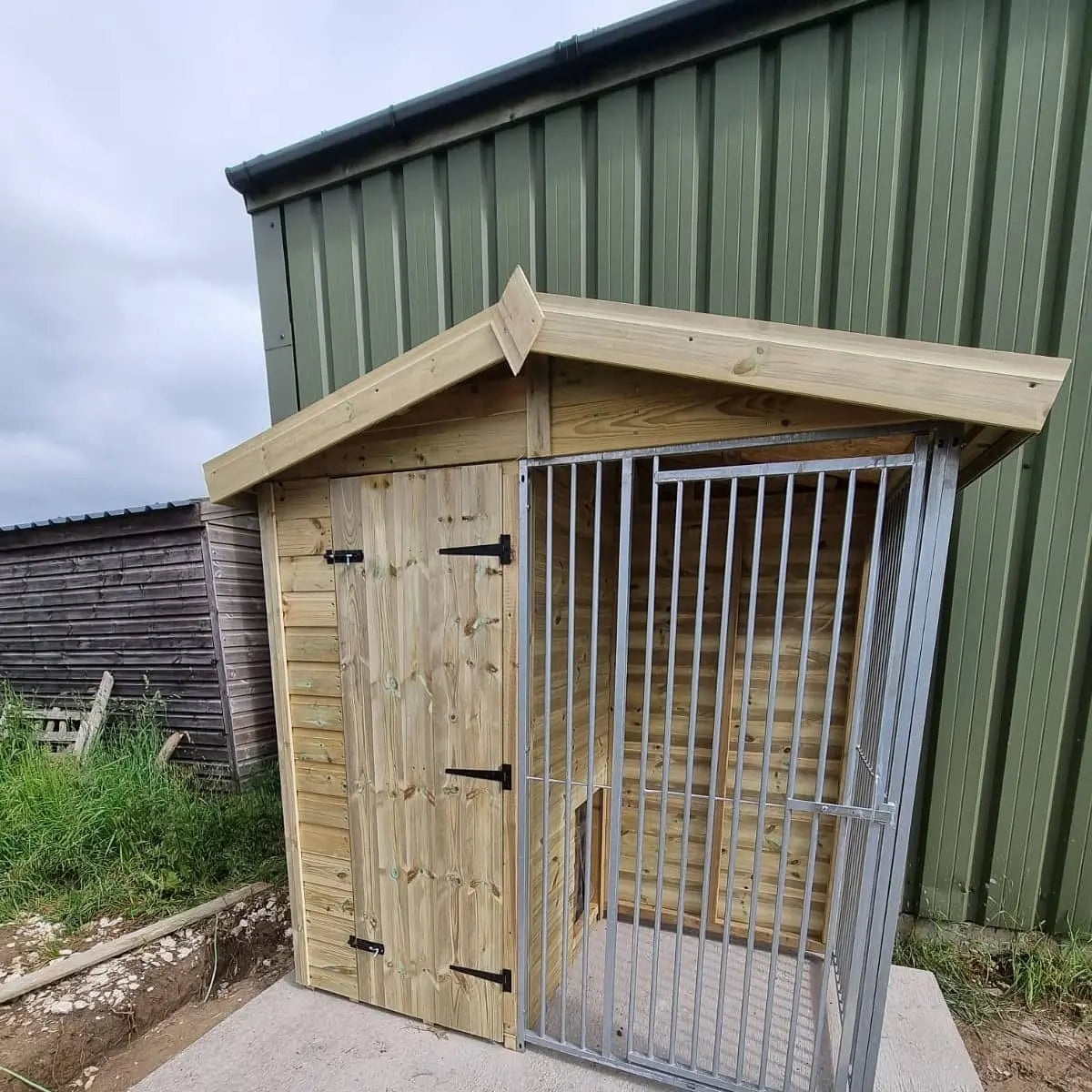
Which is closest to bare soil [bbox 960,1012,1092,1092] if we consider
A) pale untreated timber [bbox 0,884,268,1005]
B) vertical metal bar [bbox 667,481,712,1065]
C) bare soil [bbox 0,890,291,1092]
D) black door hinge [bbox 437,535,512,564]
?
vertical metal bar [bbox 667,481,712,1065]

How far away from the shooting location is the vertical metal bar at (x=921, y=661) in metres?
→ 1.35

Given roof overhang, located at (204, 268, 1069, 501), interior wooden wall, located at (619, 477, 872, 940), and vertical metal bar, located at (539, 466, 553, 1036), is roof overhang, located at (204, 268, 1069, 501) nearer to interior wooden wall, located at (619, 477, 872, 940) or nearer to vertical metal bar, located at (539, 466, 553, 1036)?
vertical metal bar, located at (539, 466, 553, 1036)

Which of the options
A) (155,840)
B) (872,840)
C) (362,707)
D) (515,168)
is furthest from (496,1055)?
(515,168)

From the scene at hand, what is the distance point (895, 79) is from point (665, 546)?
93.0 inches

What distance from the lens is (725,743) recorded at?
94.7 inches

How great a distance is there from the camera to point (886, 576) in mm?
1841

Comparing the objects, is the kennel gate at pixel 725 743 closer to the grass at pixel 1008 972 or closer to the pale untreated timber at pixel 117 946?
the grass at pixel 1008 972

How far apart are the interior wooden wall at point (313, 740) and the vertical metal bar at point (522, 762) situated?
77 centimetres

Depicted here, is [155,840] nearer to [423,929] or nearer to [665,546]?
[423,929]

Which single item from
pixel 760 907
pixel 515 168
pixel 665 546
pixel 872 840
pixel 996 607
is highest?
pixel 515 168

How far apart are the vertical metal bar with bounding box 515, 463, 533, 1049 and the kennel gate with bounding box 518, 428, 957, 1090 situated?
0.01 m

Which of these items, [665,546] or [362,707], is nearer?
[362,707]

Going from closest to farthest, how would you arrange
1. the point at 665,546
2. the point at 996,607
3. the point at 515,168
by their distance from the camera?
the point at 996,607, the point at 665,546, the point at 515,168

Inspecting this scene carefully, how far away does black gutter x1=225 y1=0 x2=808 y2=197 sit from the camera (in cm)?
241
